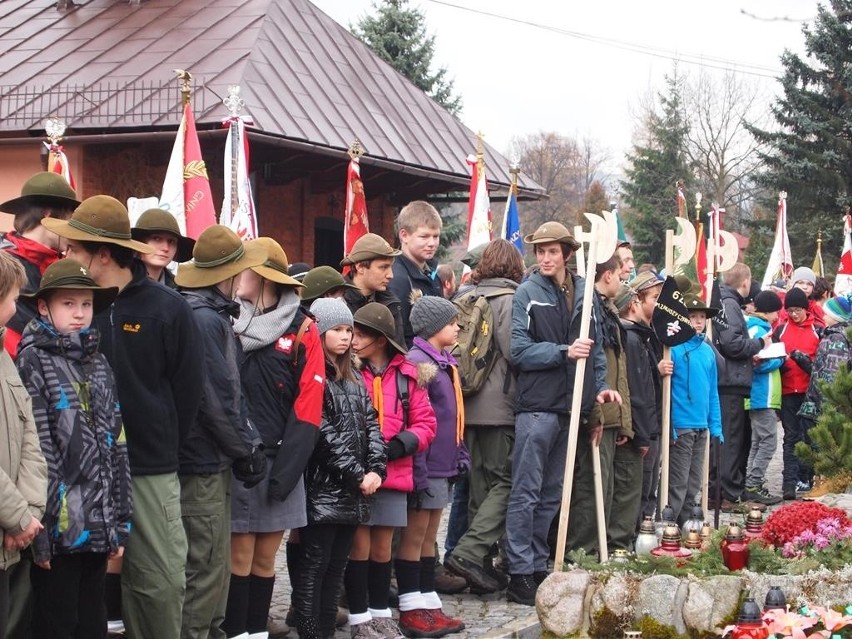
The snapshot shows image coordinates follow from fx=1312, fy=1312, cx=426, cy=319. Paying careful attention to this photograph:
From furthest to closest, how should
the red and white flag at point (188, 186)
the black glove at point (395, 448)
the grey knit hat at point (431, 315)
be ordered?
the red and white flag at point (188, 186) → the grey knit hat at point (431, 315) → the black glove at point (395, 448)

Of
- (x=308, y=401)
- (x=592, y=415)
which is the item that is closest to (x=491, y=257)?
(x=592, y=415)

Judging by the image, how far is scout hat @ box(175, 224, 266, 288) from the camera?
6.20 metres

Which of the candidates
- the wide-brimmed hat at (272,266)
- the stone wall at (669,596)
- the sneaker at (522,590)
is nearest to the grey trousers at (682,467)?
the sneaker at (522,590)

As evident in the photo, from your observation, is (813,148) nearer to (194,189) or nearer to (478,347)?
(194,189)

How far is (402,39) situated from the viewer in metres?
32.2

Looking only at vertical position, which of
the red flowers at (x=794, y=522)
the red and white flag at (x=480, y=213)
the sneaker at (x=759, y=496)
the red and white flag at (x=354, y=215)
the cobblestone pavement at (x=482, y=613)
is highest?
the red and white flag at (x=480, y=213)

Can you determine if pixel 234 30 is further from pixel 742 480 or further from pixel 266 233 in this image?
pixel 742 480

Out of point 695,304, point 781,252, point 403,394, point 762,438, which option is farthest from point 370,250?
point 781,252

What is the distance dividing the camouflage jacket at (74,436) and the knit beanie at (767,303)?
9.87 m

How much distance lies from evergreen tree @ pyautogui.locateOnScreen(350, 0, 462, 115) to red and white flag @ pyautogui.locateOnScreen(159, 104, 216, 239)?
2111 cm

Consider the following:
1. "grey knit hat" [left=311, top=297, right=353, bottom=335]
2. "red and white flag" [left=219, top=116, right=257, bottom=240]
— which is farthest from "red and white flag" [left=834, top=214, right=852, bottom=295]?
"grey knit hat" [left=311, top=297, right=353, bottom=335]

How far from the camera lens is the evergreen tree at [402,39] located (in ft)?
105

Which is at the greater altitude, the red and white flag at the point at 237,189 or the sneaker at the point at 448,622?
the red and white flag at the point at 237,189

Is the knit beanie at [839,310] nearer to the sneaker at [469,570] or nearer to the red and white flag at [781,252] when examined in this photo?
the sneaker at [469,570]
